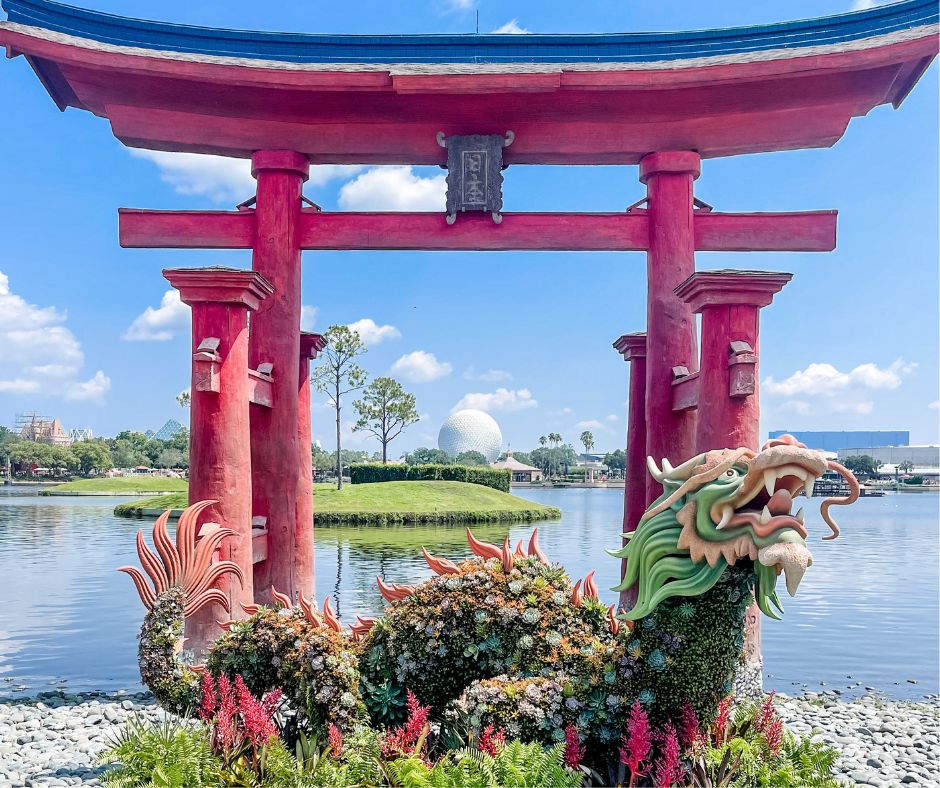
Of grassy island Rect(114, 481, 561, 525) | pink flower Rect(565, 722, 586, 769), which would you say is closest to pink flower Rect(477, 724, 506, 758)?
pink flower Rect(565, 722, 586, 769)

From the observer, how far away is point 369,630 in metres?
3.92

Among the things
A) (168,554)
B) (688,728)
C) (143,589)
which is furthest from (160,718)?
(688,728)

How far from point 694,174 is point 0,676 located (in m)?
6.83

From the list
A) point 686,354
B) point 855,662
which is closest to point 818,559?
point 855,662

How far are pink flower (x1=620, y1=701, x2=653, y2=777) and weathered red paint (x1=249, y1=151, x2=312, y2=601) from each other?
3600 millimetres

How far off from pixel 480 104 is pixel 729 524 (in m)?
3.99

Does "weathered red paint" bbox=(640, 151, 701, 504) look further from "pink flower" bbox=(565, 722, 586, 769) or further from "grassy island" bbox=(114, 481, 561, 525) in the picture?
"grassy island" bbox=(114, 481, 561, 525)

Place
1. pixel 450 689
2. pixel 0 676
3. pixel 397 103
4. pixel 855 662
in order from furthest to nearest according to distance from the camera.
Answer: pixel 855 662
pixel 0 676
pixel 397 103
pixel 450 689

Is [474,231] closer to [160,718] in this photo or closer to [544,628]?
[544,628]

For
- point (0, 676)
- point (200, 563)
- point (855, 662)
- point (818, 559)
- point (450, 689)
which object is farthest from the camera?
point (818, 559)

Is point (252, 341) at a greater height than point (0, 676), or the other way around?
point (252, 341)

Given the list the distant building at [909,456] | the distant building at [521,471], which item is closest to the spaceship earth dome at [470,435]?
the distant building at [521,471]

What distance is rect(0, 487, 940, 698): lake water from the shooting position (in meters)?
6.95

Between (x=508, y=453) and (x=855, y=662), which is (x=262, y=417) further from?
(x=508, y=453)
